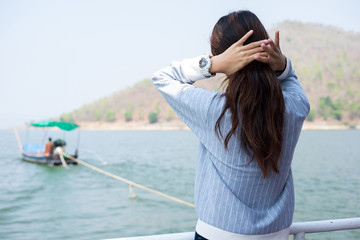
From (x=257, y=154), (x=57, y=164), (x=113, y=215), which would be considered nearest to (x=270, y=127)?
(x=257, y=154)

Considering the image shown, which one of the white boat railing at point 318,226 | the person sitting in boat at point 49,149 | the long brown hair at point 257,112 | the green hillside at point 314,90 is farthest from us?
the green hillside at point 314,90

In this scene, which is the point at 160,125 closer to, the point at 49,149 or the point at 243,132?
the point at 49,149

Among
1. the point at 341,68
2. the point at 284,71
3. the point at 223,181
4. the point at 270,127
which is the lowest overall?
the point at 223,181

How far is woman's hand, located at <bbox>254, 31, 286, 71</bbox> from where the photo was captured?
711 millimetres

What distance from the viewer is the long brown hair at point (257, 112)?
0.70 meters

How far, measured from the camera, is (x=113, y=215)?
1123 cm

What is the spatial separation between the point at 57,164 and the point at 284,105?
17668mm

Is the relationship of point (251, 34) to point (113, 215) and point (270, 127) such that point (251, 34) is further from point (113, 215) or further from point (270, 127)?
point (113, 215)

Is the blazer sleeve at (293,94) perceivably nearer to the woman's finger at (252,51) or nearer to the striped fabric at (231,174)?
the striped fabric at (231,174)

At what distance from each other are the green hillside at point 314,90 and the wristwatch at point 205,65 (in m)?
56.2

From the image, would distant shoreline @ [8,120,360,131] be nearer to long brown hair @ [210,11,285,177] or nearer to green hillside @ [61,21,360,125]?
green hillside @ [61,21,360,125]

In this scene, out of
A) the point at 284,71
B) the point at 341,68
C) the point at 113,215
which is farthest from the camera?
the point at 341,68

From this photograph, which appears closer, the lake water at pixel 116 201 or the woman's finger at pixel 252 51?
the woman's finger at pixel 252 51

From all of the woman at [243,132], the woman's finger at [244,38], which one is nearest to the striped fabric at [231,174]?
the woman at [243,132]
